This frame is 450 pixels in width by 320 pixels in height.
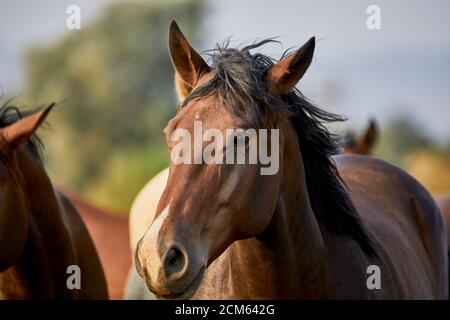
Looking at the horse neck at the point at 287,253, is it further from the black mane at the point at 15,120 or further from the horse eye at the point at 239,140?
the black mane at the point at 15,120

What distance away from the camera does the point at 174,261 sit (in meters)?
3.20

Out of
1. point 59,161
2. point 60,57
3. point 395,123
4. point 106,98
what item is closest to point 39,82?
point 60,57

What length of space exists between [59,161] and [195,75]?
77.1 feet

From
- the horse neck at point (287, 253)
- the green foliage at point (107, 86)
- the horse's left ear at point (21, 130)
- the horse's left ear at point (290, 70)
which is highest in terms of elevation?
the horse's left ear at point (290, 70)

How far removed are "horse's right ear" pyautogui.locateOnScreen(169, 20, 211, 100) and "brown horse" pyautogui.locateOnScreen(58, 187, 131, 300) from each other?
3334 mm

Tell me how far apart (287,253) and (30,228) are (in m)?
1.55

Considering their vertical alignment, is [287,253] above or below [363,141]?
above

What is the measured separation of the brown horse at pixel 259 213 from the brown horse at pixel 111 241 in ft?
10.1

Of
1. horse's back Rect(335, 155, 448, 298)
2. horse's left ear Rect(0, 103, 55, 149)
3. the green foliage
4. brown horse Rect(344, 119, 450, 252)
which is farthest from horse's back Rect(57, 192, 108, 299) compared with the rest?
the green foliage

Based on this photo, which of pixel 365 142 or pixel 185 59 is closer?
pixel 185 59

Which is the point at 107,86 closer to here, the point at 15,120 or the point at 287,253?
the point at 15,120

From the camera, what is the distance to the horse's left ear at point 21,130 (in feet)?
14.7

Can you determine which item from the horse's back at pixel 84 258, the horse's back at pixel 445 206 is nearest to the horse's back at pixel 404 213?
the horse's back at pixel 84 258

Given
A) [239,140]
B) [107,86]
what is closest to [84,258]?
[239,140]
